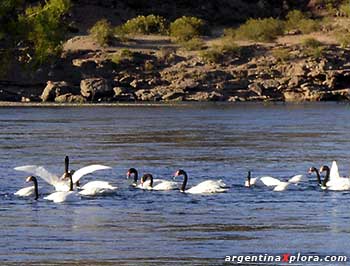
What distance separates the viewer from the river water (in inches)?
558

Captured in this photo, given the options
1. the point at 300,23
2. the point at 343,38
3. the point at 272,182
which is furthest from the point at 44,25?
the point at 300,23

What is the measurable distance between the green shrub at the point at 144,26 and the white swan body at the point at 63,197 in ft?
168

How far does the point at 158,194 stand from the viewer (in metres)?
19.8

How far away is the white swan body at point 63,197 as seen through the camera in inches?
728

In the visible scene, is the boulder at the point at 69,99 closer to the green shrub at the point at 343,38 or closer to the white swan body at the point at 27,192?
the green shrub at the point at 343,38

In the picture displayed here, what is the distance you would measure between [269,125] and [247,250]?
25729mm

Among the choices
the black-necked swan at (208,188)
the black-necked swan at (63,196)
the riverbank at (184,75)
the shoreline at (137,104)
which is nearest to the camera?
the black-necked swan at (63,196)

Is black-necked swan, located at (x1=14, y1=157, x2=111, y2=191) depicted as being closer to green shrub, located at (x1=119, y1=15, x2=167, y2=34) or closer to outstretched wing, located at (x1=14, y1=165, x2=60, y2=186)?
outstretched wing, located at (x1=14, y1=165, x2=60, y2=186)

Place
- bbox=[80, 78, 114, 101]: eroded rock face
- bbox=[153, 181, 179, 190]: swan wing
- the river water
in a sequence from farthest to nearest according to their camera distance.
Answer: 1. bbox=[80, 78, 114, 101]: eroded rock face
2. bbox=[153, 181, 179, 190]: swan wing
3. the river water

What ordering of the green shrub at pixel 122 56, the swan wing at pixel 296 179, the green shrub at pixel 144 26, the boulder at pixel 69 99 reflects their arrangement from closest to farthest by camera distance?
the swan wing at pixel 296 179
the boulder at pixel 69 99
the green shrub at pixel 122 56
the green shrub at pixel 144 26

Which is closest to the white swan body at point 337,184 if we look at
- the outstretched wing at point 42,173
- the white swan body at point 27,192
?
the outstretched wing at point 42,173

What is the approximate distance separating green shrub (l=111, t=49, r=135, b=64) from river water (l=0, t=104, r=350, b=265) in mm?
22434

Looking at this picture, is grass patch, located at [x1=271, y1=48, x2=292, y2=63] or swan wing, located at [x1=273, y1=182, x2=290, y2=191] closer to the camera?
swan wing, located at [x1=273, y1=182, x2=290, y2=191]

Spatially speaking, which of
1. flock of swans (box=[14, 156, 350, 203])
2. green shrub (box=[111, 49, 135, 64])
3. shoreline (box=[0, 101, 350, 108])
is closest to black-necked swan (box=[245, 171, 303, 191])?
flock of swans (box=[14, 156, 350, 203])
